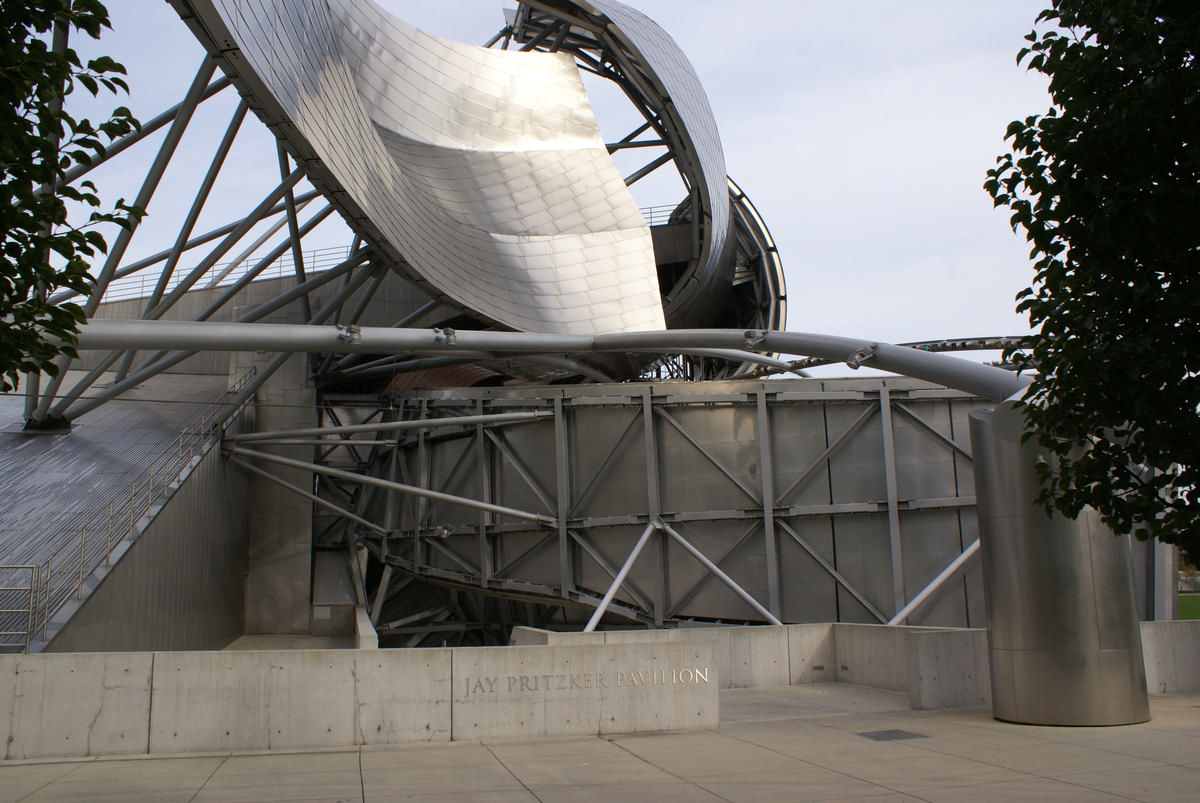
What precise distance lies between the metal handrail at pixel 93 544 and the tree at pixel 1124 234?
14586mm

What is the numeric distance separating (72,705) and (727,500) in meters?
18.2

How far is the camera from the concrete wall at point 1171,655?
16141mm

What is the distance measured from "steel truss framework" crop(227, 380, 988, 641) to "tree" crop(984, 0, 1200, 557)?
18232mm

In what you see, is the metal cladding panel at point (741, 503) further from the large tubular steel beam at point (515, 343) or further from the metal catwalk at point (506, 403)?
the large tubular steel beam at point (515, 343)

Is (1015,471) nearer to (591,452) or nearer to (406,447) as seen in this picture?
(591,452)

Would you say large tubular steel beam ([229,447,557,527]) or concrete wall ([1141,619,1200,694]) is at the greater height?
large tubular steel beam ([229,447,557,527])

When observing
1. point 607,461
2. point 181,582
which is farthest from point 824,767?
point 607,461

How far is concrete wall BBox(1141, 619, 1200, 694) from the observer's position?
16.1 meters

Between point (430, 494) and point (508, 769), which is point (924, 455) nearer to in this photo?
point (430, 494)

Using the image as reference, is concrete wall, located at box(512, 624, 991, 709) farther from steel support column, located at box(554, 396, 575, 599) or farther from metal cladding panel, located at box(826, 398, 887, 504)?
metal cladding panel, located at box(826, 398, 887, 504)

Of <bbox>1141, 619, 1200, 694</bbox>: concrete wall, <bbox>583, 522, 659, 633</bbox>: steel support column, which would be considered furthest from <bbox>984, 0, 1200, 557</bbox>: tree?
<bbox>583, 522, 659, 633</bbox>: steel support column

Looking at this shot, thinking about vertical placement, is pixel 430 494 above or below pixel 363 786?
above

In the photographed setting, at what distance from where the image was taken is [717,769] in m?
10.0

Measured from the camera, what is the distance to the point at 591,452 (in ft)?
90.1
